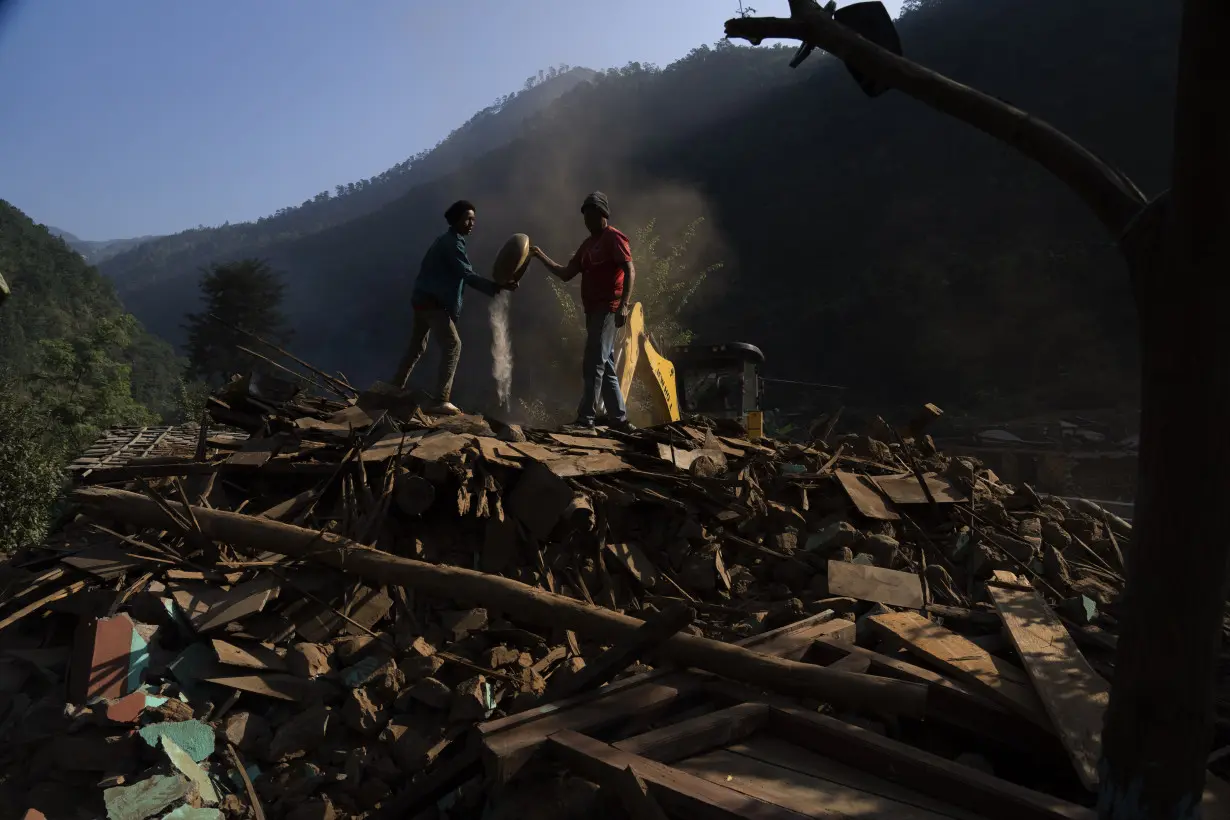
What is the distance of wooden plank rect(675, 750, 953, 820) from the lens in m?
2.61

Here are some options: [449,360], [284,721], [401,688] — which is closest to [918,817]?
[401,688]

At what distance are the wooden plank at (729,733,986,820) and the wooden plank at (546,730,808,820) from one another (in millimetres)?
393

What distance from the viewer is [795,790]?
2723mm

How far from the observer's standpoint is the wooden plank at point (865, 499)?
5914 mm

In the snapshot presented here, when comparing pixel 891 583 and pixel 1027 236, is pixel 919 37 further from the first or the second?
pixel 891 583

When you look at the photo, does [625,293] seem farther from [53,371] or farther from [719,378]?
[53,371]

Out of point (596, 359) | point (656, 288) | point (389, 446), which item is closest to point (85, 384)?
point (656, 288)

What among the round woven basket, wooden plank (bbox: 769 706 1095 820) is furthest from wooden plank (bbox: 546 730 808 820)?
the round woven basket

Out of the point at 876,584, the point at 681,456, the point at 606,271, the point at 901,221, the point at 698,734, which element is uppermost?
the point at 901,221

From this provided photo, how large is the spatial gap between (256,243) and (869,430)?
7559 inches

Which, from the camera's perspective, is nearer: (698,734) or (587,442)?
(698,734)

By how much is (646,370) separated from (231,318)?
156ft

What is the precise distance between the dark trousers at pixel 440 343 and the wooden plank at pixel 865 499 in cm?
375

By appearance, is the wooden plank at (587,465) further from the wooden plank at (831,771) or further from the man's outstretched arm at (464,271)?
the man's outstretched arm at (464,271)
